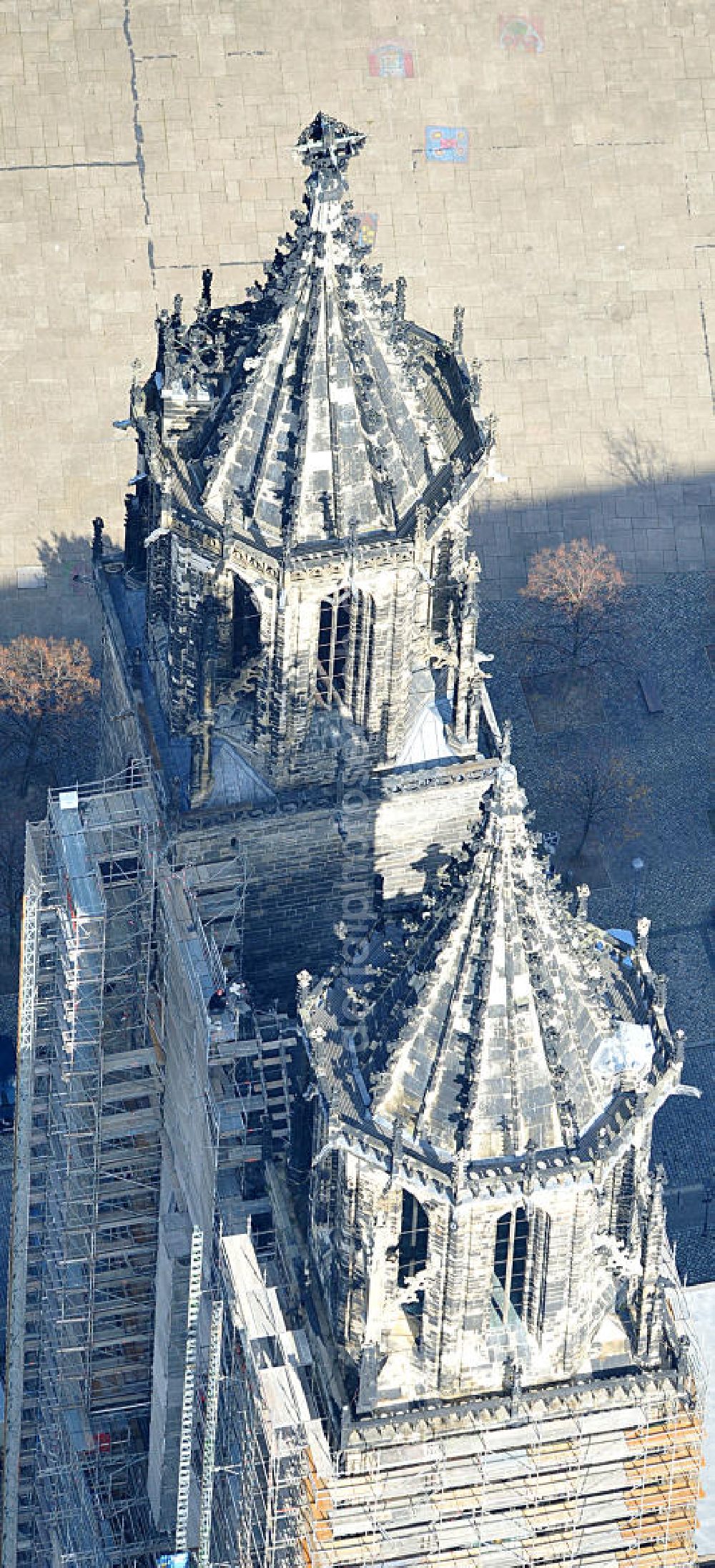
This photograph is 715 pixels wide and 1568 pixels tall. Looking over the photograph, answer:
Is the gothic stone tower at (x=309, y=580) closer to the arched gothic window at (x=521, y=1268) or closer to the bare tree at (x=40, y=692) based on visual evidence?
the arched gothic window at (x=521, y=1268)

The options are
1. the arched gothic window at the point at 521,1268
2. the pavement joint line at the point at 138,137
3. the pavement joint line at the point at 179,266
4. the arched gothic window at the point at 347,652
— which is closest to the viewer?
the arched gothic window at the point at 521,1268

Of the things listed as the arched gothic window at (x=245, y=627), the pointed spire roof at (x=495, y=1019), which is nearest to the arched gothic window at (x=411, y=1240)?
the pointed spire roof at (x=495, y=1019)

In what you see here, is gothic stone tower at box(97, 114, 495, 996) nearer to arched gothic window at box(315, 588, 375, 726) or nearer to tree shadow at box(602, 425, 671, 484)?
arched gothic window at box(315, 588, 375, 726)

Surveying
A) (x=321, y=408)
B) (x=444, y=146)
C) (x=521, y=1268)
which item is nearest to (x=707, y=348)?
(x=444, y=146)

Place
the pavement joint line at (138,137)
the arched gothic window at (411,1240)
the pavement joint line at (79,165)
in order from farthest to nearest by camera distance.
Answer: the pavement joint line at (79,165), the pavement joint line at (138,137), the arched gothic window at (411,1240)

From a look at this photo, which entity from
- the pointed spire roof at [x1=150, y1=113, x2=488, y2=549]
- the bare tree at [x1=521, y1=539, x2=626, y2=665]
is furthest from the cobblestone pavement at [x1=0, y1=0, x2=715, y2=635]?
the pointed spire roof at [x1=150, y1=113, x2=488, y2=549]

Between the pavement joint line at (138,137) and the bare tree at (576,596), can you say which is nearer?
the bare tree at (576,596)
